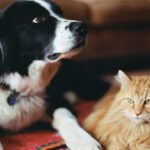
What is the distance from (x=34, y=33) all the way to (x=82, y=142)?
494 millimetres

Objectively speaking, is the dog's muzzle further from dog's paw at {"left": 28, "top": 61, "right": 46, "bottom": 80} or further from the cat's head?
the cat's head

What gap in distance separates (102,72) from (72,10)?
1.81ft

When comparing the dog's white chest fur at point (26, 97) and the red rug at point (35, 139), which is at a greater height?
the dog's white chest fur at point (26, 97)

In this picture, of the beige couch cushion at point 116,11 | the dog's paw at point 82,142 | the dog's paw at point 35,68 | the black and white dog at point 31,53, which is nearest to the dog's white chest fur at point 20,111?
the black and white dog at point 31,53

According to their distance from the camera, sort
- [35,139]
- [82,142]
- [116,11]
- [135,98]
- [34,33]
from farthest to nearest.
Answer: [116,11] → [35,139] → [34,33] → [82,142] → [135,98]

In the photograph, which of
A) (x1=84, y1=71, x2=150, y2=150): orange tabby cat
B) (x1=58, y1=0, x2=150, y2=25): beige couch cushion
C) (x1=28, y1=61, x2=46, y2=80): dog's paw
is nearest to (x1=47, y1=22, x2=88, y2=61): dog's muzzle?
(x1=28, y1=61, x2=46, y2=80): dog's paw

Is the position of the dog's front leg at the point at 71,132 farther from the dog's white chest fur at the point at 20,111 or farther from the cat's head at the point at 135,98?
the cat's head at the point at 135,98

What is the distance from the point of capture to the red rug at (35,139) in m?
1.69

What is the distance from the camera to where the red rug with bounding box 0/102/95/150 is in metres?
1.69

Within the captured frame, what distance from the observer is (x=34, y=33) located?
1.68 metres

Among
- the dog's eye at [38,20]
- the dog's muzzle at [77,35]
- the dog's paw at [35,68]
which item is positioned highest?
the dog's eye at [38,20]

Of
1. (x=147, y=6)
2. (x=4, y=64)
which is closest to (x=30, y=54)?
(x=4, y=64)

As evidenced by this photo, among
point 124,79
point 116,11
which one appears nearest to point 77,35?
point 124,79

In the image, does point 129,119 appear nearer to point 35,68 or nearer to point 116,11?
point 35,68
